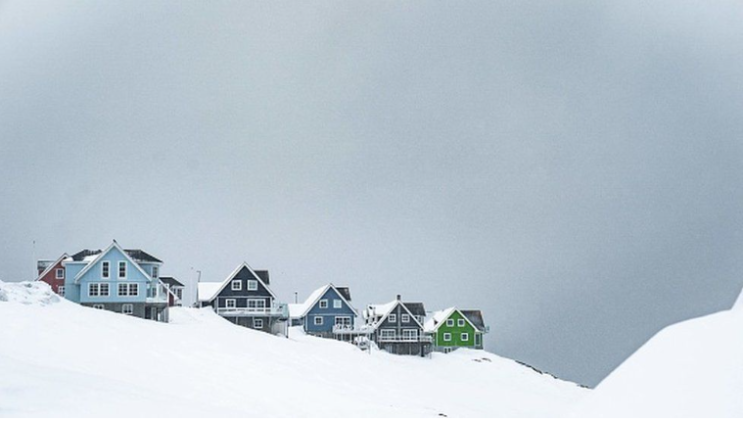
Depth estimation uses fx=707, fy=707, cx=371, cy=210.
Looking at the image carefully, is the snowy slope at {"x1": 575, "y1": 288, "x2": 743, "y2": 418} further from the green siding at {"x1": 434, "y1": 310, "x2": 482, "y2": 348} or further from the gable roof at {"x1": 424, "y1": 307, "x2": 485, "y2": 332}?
the green siding at {"x1": 434, "y1": 310, "x2": 482, "y2": 348}

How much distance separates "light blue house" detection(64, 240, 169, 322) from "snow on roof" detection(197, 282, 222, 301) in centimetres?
1222

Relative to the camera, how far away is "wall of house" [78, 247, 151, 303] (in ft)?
197

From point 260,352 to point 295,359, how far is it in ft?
7.71

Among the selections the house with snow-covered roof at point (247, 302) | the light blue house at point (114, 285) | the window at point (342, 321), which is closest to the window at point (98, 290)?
the light blue house at point (114, 285)

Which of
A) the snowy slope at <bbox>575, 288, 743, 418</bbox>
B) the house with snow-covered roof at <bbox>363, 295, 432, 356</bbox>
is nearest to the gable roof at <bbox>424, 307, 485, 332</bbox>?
the house with snow-covered roof at <bbox>363, 295, 432, 356</bbox>

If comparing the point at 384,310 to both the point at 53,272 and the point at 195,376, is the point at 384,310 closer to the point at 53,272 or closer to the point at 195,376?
the point at 53,272

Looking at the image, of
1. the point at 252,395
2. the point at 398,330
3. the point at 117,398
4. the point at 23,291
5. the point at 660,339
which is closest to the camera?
the point at 660,339

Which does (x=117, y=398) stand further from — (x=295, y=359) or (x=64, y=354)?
(x=295, y=359)

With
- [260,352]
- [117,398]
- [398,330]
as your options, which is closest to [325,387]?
[260,352]

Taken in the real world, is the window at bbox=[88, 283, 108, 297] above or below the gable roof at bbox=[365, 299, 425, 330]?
above

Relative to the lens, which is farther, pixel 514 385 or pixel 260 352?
pixel 514 385

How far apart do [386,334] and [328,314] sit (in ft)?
23.3

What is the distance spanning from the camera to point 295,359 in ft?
149

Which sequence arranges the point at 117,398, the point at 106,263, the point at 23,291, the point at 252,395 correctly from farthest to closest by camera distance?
1. the point at 106,263
2. the point at 23,291
3. the point at 252,395
4. the point at 117,398
